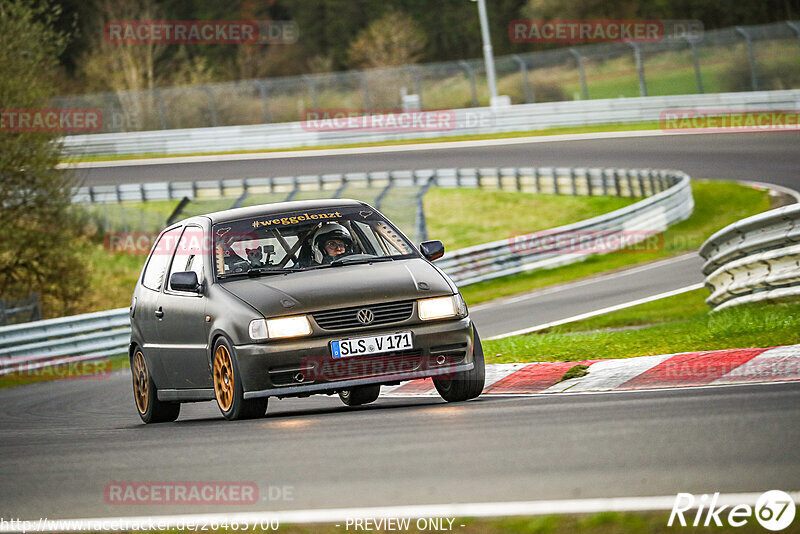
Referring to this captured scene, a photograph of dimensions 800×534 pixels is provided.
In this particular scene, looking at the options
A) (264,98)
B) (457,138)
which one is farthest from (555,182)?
(264,98)

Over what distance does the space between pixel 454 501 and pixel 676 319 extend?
1137 cm

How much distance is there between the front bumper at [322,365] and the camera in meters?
8.36

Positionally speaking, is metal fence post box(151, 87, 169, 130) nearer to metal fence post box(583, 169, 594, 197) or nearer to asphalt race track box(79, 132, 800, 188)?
asphalt race track box(79, 132, 800, 188)

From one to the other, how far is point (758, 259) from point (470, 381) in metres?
4.94

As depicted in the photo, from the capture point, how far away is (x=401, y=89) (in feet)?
166

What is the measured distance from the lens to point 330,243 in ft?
31.4

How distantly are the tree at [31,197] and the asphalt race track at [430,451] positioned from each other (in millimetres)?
15395

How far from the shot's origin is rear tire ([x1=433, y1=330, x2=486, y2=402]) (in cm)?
888

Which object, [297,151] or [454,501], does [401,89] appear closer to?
[297,151]

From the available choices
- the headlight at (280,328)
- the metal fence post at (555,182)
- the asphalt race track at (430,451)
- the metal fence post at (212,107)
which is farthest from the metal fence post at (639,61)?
the headlight at (280,328)

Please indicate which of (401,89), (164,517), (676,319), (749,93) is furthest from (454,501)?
(401,89)

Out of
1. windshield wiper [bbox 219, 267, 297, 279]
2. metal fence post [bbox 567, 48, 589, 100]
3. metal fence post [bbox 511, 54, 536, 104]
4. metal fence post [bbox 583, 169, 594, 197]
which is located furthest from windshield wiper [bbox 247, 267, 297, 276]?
metal fence post [bbox 511, 54, 536, 104]

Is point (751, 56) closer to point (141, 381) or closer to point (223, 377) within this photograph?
point (141, 381)

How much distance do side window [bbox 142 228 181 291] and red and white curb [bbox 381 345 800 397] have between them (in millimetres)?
2210
